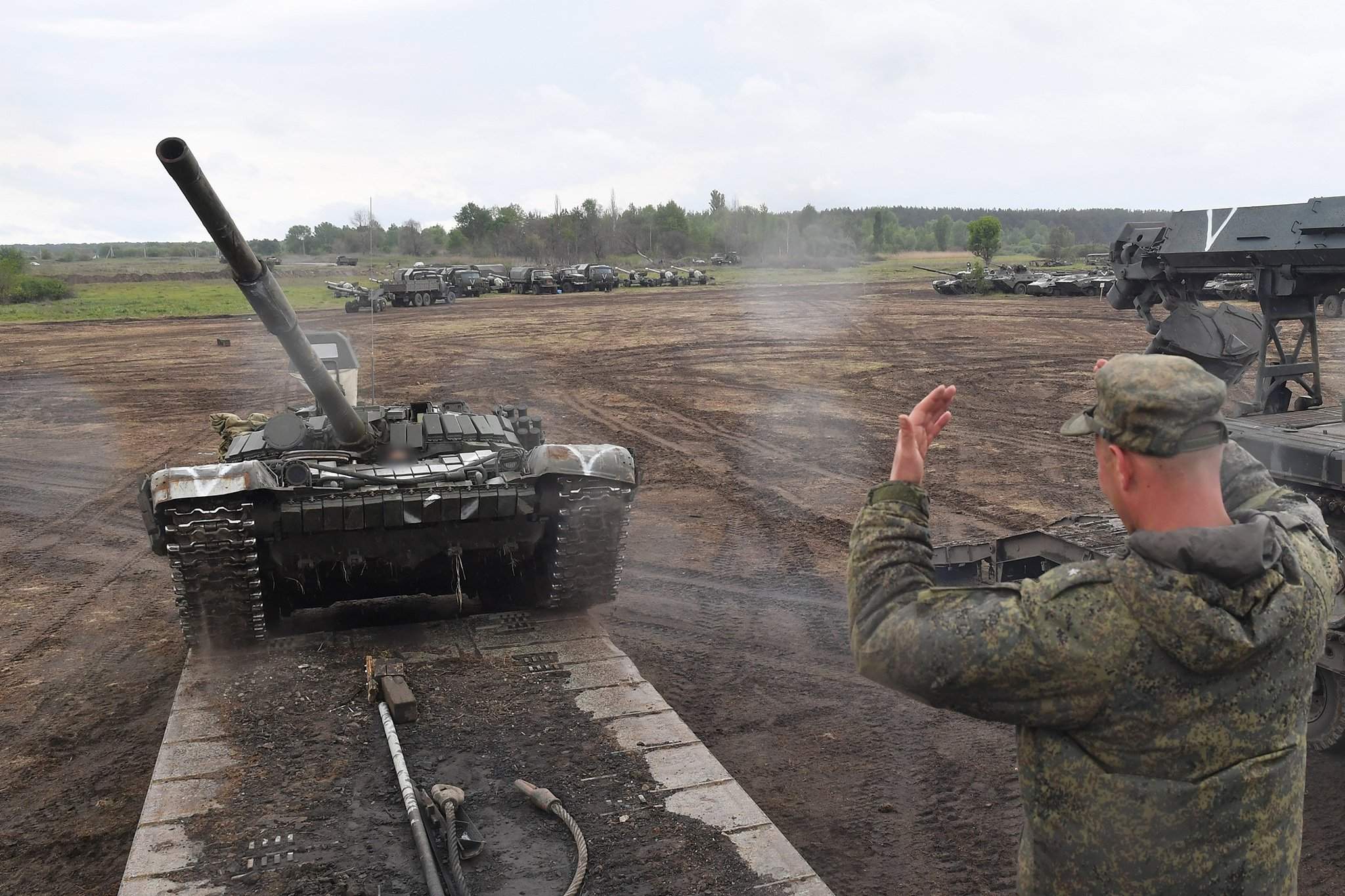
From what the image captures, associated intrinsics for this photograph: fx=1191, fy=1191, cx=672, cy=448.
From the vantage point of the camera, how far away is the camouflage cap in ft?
6.88

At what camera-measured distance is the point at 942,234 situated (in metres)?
83.2

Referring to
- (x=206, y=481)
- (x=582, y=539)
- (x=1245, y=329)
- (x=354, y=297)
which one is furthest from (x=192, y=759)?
(x=354, y=297)

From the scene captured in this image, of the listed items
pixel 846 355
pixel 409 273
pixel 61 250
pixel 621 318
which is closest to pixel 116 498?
pixel 846 355

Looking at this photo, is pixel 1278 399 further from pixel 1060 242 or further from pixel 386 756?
pixel 1060 242

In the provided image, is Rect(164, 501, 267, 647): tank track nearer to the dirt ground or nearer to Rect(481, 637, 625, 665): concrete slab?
the dirt ground

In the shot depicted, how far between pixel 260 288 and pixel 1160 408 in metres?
6.22

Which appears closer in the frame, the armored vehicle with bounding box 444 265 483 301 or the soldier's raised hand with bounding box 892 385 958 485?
the soldier's raised hand with bounding box 892 385 958 485

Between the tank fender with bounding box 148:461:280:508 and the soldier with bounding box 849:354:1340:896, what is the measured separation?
5178mm

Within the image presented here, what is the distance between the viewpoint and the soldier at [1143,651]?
2104 mm

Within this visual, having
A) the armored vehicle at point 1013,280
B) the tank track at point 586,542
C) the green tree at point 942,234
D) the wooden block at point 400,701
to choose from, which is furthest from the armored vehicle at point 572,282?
the green tree at point 942,234

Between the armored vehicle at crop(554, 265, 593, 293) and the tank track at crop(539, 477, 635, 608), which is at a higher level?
the armored vehicle at crop(554, 265, 593, 293)

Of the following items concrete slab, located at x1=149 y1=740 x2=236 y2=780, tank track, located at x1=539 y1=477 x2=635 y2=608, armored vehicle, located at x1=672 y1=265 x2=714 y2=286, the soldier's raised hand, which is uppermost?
the soldier's raised hand

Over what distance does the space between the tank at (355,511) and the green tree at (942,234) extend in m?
77.4

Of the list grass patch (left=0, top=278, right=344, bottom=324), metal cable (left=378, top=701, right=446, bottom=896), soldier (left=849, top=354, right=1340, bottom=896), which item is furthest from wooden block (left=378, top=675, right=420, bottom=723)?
grass patch (left=0, top=278, right=344, bottom=324)
